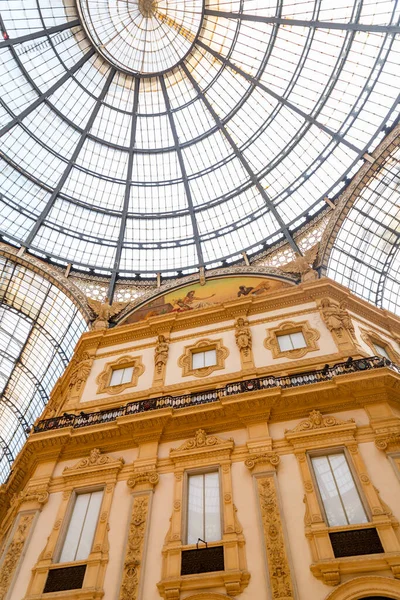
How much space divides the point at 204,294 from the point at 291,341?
8697mm

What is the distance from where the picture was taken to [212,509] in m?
13.1

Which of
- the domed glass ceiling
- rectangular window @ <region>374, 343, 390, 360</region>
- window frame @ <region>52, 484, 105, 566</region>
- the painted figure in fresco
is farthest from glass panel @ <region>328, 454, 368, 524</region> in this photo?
the domed glass ceiling

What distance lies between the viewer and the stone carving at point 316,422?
46.5 feet

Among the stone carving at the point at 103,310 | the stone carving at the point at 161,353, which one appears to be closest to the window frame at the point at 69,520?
the stone carving at the point at 161,353

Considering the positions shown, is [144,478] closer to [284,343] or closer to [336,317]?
[284,343]

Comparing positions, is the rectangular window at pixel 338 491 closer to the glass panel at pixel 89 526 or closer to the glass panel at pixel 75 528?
the glass panel at pixel 89 526

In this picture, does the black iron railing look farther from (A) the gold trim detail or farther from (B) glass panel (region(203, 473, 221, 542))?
(B) glass panel (region(203, 473, 221, 542))

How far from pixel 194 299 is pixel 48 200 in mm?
14092

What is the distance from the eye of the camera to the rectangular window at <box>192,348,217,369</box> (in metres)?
19.2

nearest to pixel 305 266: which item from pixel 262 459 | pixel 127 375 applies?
pixel 127 375

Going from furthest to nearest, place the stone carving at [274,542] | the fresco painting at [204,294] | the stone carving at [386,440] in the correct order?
the fresco painting at [204,294] < the stone carving at [386,440] < the stone carving at [274,542]

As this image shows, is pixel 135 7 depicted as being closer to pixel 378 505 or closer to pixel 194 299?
pixel 194 299

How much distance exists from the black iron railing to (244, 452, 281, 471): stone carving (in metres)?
2.39

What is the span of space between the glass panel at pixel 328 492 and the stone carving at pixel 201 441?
305 cm
